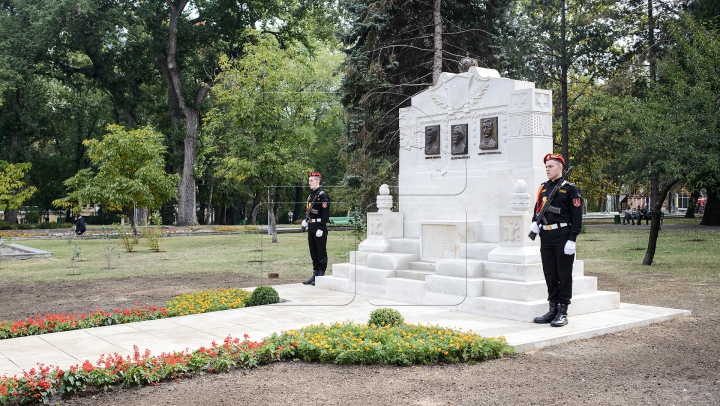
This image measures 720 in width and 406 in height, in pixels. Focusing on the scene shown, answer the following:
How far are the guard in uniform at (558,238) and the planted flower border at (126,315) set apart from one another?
15.5ft

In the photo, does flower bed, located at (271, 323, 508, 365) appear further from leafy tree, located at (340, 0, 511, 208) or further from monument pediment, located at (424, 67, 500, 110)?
leafy tree, located at (340, 0, 511, 208)

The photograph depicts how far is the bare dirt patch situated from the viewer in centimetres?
552

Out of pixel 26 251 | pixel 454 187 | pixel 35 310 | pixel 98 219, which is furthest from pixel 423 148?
pixel 98 219

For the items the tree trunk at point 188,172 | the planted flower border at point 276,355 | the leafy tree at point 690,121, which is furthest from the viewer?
the tree trunk at point 188,172

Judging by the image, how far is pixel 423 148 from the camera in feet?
39.9

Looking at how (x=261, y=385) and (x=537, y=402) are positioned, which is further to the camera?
(x=261, y=385)

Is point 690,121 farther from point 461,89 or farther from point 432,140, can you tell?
point 432,140

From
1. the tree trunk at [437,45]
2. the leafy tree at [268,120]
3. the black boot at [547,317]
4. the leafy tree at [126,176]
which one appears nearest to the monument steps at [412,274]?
the black boot at [547,317]

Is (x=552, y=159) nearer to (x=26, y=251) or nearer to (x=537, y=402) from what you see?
(x=537, y=402)

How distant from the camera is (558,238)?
8.46 metres

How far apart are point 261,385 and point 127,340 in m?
2.55

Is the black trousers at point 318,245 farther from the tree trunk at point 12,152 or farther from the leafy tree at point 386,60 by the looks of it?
the tree trunk at point 12,152

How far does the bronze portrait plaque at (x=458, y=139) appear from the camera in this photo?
445 inches

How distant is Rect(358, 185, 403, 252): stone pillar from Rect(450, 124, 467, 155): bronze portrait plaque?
59.3 inches
